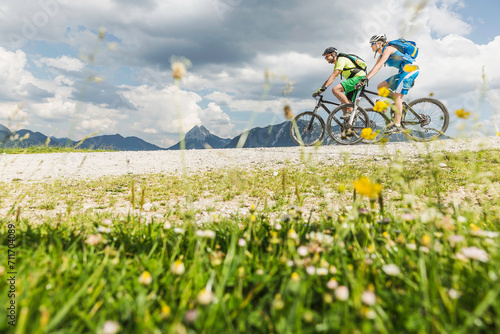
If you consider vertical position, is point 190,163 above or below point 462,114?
below

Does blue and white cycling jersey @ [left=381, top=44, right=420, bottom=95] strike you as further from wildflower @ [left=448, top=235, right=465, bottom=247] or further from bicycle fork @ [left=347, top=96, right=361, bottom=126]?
wildflower @ [left=448, top=235, right=465, bottom=247]

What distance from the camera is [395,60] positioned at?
300 inches

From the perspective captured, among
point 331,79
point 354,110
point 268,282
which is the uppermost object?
point 331,79

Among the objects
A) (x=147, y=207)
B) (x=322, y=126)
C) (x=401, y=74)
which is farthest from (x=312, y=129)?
(x=147, y=207)

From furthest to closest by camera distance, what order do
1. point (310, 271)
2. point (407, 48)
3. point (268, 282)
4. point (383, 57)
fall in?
1. point (407, 48)
2. point (383, 57)
3. point (268, 282)
4. point (310, 271)

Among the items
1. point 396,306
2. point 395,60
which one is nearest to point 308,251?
point 396,306

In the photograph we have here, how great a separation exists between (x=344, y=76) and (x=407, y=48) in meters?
1.98

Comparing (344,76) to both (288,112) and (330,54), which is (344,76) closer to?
(330,54)

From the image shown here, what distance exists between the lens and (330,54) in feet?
31.1

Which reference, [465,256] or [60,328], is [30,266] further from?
[465,256]

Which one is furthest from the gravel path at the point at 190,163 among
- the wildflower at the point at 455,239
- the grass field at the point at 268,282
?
the wildflower at the point at 455,239

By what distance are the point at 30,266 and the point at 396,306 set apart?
2.02m

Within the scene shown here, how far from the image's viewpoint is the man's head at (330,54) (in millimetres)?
9430

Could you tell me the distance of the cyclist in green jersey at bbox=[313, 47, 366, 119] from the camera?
906cm
